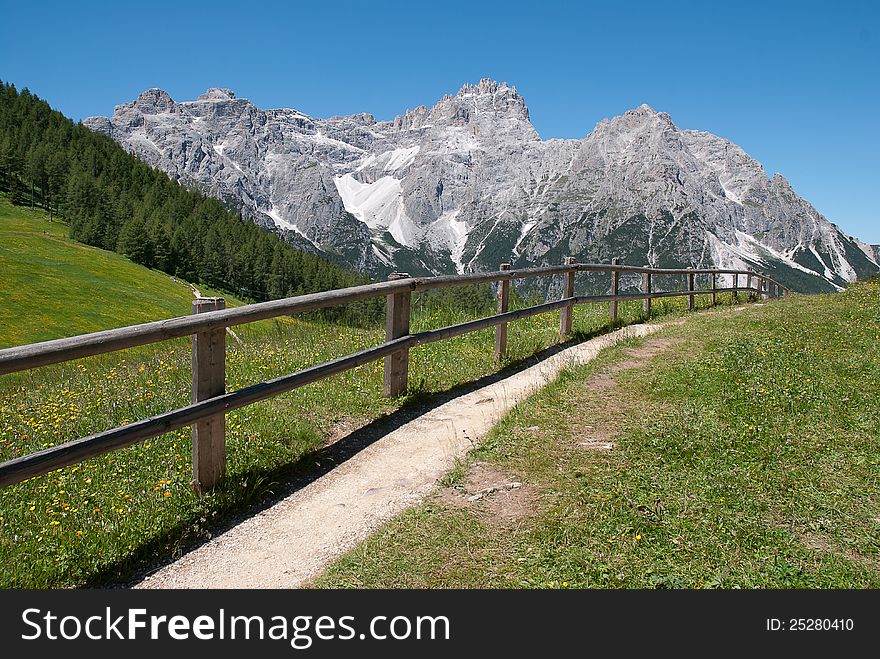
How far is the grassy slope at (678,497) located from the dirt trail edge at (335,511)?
361 mm

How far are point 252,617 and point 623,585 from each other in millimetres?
2380

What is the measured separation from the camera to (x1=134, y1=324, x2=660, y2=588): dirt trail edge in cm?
511

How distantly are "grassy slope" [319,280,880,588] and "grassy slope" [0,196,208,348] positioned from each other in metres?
45.6

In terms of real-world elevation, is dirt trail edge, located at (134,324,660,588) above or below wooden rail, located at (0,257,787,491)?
below

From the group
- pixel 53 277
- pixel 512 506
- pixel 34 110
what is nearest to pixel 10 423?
pixel 512 506

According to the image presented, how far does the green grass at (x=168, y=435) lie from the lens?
5254 millimetres

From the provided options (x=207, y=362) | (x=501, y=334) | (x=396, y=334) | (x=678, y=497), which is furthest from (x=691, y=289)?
(x=207, y=362)

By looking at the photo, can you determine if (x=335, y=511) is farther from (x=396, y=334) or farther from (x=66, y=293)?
(x=66, y=293)

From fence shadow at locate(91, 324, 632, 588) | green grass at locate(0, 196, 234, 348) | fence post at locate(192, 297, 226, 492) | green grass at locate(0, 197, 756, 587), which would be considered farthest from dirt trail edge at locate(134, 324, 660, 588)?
green grass at locate(0, 196, 234, 348)

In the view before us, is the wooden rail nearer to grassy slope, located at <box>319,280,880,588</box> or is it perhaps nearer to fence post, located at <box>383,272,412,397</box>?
fence post, located at <box>383,272,412,397</box>

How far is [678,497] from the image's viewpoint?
212 inches

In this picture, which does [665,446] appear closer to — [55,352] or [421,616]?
[421,616]

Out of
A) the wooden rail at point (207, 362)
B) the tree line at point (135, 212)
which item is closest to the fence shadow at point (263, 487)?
the wooden rail at point (207, 362)

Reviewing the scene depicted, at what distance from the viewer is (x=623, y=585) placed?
13.8ft
